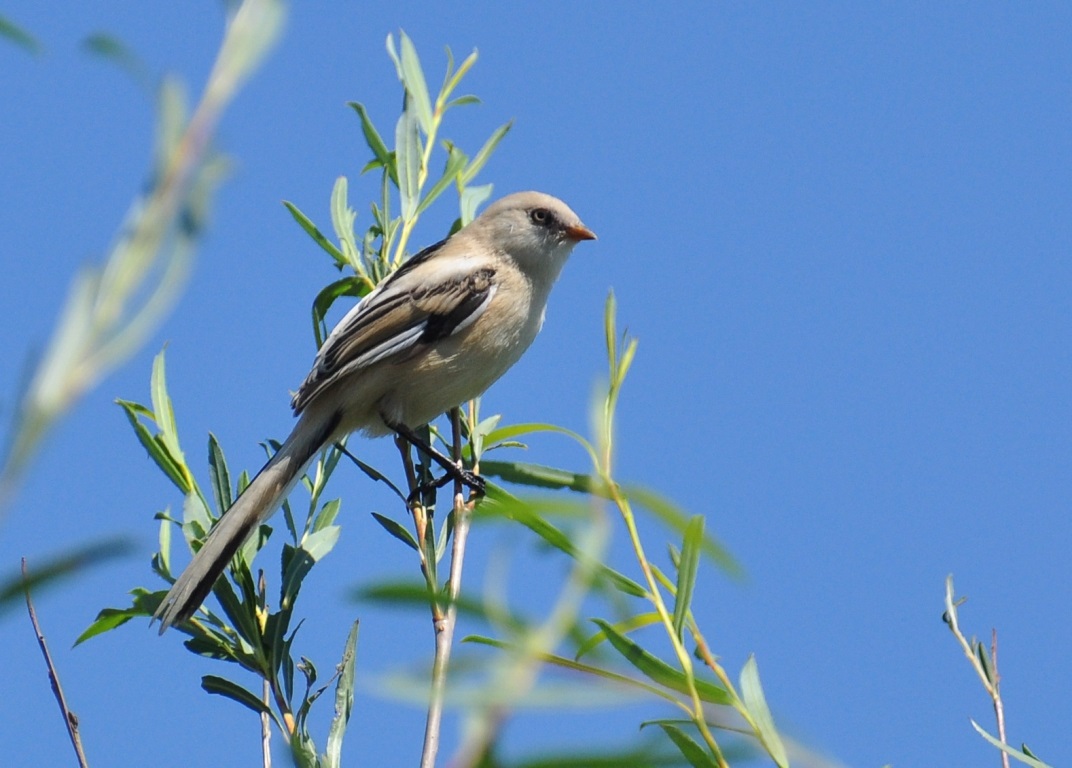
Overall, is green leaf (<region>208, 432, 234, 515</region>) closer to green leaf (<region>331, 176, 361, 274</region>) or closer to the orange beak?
green leaf (<region>331, 176, 361, 274</region>)

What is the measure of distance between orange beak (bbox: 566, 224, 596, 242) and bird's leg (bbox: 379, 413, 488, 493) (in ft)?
3.18

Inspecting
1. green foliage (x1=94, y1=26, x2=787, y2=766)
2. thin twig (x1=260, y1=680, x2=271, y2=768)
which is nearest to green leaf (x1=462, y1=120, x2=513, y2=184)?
green foliage (x1=94, y1=26, x2=787, y2=766)

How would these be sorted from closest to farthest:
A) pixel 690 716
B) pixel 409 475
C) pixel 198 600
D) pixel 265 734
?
1. pixel 690 716
2. pixel 265 734
3. pixel 198 600
4. pixel 409 475

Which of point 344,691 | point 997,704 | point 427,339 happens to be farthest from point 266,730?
point 427,339

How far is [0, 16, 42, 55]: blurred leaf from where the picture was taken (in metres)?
0.63

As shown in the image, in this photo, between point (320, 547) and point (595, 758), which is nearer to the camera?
point (595, 758)

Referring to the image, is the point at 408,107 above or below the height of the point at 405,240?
above

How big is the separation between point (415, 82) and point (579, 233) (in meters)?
1.28

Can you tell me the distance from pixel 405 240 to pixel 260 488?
75 cm

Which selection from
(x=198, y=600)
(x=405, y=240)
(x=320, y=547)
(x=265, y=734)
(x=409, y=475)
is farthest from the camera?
(x=405, y=240)

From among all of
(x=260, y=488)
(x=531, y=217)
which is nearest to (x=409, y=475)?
(x=260, y=488)

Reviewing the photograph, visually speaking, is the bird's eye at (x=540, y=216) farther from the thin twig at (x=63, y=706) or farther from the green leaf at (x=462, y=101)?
the thin twig at (x=63, y=706)

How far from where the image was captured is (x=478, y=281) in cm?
403

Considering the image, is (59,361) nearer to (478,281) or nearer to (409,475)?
(409,475)
